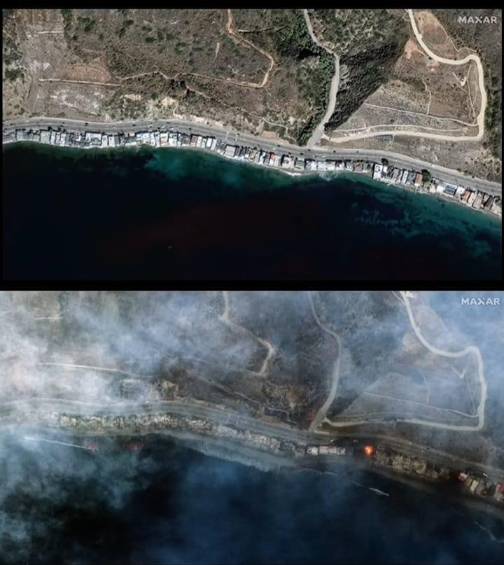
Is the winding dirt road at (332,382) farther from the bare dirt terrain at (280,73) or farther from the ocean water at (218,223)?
the bare dirt terrain at (280,73)

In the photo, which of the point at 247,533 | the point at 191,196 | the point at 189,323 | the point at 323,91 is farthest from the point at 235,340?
the point at 323,91

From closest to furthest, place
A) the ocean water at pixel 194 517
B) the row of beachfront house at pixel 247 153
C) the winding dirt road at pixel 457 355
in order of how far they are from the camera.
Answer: the winding dirt road at pixel 457 355, the ocean water at pixel 194 517, the row of beachfront house at pixel 247 153

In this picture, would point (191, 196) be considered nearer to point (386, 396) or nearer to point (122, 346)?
point (122, 346)

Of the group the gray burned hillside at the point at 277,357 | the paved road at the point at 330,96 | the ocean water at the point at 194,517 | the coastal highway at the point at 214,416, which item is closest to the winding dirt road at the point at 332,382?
the gray burned hillside at the point at 277,357

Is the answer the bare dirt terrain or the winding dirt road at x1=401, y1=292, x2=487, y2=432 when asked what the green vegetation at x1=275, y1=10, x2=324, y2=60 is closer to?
the bare dirt terrain

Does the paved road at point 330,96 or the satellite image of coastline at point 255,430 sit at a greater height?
the paved road at point 330,96

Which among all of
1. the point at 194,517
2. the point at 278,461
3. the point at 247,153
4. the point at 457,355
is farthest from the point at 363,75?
the point at 194,517
